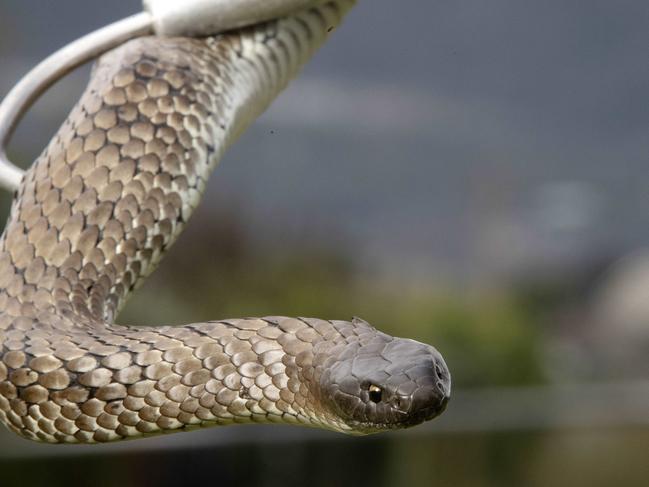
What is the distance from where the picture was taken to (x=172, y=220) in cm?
119

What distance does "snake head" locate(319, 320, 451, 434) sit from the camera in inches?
38.1

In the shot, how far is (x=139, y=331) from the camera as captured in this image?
104 centimetres

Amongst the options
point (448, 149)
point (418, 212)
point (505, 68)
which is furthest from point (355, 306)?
point (505, 68)

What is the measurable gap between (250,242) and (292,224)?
43 cm

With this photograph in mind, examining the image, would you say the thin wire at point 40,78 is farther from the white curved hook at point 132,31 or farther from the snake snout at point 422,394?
the snake snout at point 422,394

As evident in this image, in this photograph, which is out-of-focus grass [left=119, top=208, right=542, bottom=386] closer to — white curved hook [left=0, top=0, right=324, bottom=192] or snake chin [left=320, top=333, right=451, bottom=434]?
white curved hook [left=0, top=0, right=324, bottom=192]

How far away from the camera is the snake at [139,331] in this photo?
101 cm

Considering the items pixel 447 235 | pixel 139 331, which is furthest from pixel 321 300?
pixel 139 331

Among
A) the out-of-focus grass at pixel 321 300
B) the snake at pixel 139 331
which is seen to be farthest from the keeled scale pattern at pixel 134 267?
the out-of-focus grass at pixel 321 300

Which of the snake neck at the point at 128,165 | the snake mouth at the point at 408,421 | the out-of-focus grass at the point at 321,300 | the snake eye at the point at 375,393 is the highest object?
the snake neck at the point at 128,165

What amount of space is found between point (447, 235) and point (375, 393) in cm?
718

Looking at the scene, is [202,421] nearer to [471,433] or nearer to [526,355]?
[471,433]

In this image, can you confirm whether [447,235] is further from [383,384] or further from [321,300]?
[383,384]

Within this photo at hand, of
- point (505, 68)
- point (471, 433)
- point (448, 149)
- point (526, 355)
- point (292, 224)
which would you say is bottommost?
point (471, 433)
